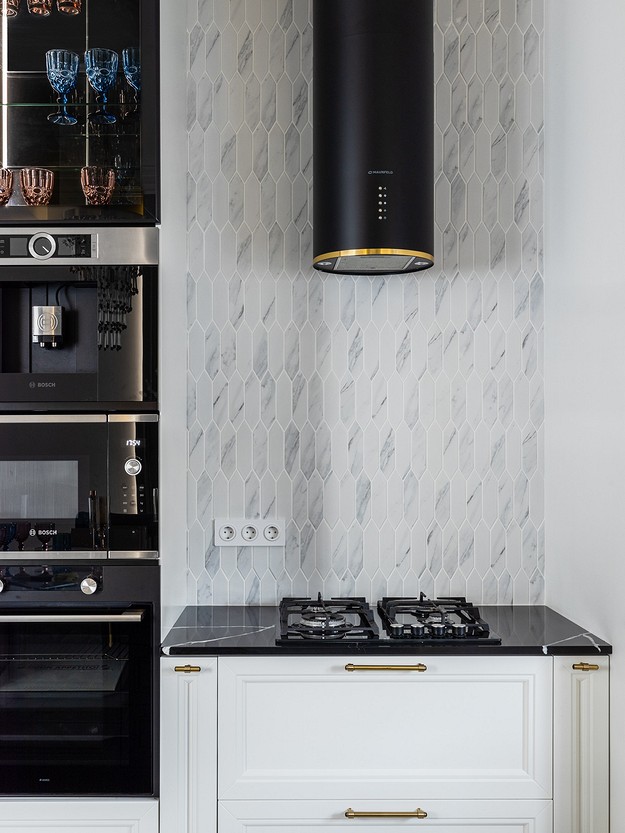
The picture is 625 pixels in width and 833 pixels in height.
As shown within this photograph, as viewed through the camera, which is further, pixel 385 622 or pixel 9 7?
pixel 385 622

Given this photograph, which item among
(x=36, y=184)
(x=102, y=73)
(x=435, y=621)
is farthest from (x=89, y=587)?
(x=102, y=73)

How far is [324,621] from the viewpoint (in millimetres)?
2049

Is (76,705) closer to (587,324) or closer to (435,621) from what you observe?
(435,621)

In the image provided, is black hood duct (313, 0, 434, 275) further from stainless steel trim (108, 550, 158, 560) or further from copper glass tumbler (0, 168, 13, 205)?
stainless steel trim (108, 550, 158, 560)

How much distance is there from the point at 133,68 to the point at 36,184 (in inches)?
14.7

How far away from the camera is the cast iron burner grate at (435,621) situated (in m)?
1.92

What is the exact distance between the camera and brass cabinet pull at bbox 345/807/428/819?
73.9 inches

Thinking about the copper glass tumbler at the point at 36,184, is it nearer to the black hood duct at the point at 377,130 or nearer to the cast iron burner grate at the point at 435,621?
the black hood duct at the point at 377,130

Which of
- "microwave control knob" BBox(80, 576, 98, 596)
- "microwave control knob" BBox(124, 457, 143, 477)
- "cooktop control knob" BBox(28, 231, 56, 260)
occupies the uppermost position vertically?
"cooktop control knob" BBox(28, 231, 56, 260)

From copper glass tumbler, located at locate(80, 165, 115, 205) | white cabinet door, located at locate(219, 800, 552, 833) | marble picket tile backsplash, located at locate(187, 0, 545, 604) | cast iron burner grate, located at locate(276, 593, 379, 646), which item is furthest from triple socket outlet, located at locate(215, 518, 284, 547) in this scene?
copper glass tumbler, located at locate(80, 165, 115, 205)

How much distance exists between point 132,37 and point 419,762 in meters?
1.90

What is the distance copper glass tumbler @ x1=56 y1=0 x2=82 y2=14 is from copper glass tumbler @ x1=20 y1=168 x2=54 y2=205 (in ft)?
1.35

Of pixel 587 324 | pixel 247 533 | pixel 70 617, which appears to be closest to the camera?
pixel 70 617

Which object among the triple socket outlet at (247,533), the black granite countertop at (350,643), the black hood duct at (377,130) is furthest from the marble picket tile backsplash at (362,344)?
the black hood duct at (377,130)
